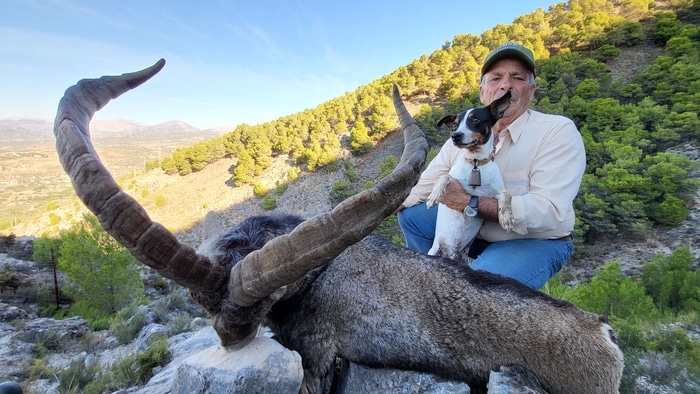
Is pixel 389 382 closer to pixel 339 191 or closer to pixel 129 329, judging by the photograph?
pixel 129 329

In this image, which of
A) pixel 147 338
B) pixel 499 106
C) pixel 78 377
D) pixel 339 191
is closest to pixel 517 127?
pixel 499 106

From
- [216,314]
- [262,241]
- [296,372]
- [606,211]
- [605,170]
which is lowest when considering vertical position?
[606,211]

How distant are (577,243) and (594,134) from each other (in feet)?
49.1

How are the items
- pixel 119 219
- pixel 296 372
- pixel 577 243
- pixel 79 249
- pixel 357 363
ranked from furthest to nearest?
pixel 577 243 → pixel 79 249 → pixel 357 363 → pixel 296 372 → pixel 119 219

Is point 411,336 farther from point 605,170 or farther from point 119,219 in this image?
point 605,170

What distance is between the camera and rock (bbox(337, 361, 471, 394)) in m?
2.22

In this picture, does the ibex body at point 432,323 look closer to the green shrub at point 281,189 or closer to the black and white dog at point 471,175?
the black and white dog at point 471,175

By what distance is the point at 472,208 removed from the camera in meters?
3.54

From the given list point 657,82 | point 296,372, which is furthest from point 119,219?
point 657,82

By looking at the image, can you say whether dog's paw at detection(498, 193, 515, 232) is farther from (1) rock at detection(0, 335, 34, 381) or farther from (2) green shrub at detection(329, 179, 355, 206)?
(2) green shrub at detection(329, 179, 355, 206)

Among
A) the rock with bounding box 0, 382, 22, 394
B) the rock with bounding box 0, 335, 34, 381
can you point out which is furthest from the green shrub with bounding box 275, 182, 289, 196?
the rock with bounding box 0, 382, 22, 394

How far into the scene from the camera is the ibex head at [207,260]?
1.69 metres

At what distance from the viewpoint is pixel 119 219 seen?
1.72 m

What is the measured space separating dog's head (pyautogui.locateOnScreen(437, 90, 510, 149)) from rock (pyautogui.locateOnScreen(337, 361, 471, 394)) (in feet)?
7.63
